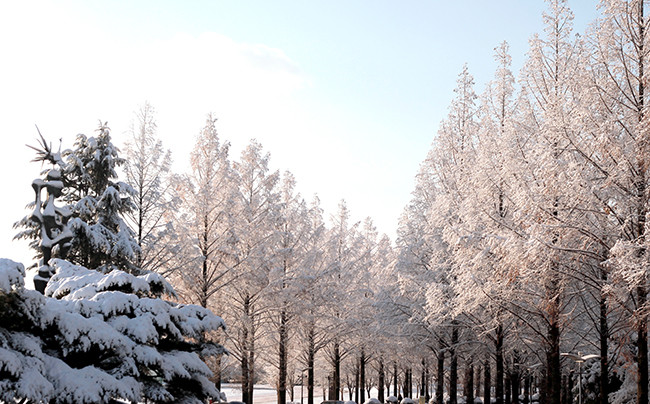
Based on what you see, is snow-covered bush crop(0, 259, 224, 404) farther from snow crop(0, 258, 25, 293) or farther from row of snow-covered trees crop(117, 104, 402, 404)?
row of snow-covered trees crop(117, 104, 402, 404)

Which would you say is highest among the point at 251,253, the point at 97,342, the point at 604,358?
the point at 251,253

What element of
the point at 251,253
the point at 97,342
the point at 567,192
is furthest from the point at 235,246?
the point at 567,192

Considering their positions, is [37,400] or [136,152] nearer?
[37,400]

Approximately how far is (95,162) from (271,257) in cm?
745

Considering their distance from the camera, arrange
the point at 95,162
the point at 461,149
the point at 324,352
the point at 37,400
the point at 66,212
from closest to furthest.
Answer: the point at 37,400, the point at 66,212, the point at 95,162, the point at 461,149, the point at 324,352

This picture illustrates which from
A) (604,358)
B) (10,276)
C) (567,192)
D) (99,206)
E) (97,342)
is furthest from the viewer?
(99,206)

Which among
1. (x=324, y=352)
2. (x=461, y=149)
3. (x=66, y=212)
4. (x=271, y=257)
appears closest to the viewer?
(x=66, y=212)

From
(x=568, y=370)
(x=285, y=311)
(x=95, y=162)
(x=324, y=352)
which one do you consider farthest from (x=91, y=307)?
(x=568, y=370)

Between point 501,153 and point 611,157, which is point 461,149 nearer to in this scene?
point 501,153

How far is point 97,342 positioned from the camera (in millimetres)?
10852

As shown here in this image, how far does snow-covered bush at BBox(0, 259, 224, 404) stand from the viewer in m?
9.93

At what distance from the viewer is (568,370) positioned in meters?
27.2

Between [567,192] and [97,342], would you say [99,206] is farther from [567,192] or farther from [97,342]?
[567,192]

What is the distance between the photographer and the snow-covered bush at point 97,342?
9.93 metres
